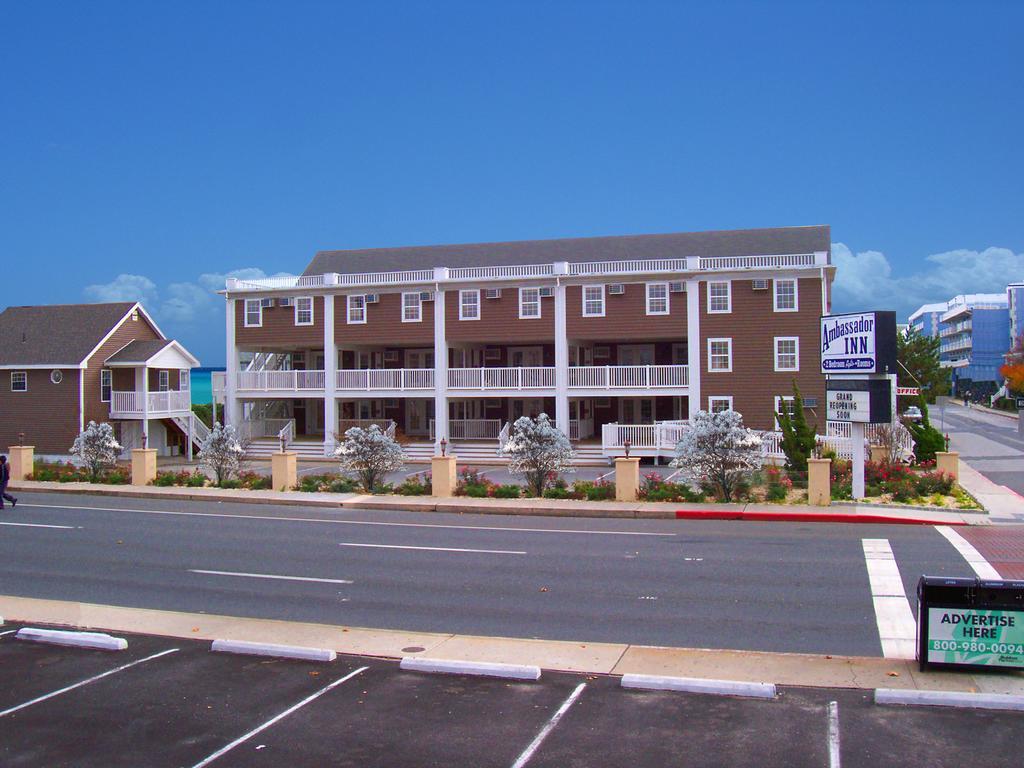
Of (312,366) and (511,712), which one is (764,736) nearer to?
(511,712)

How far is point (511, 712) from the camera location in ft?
26.3

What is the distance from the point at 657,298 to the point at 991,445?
21.5 meters

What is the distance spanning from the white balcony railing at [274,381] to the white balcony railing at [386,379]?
193 cm

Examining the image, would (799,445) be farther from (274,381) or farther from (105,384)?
(105,384)

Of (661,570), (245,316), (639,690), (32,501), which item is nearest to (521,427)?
(661,570)

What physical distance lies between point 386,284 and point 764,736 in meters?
37.1

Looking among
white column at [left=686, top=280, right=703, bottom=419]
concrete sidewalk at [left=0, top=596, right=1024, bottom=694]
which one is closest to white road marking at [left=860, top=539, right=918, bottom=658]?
concrete sidewalk at [left=0, top=596, right=1024, bottom=694]

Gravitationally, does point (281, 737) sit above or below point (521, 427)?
below

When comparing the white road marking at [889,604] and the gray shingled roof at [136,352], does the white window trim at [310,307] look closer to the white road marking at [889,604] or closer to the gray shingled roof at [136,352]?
the gray shingled roof at [136,352]

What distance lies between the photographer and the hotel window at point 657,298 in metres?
39.5

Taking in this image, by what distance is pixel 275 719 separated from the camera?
26.0 feet

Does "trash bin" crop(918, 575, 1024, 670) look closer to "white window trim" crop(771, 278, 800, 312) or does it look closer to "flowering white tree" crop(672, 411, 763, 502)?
"flowering white tree" crop(672, 411, 763, 502)

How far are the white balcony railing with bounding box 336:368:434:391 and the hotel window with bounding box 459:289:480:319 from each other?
3.02 meters

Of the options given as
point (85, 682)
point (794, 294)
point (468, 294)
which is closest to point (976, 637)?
point (85, 682)
